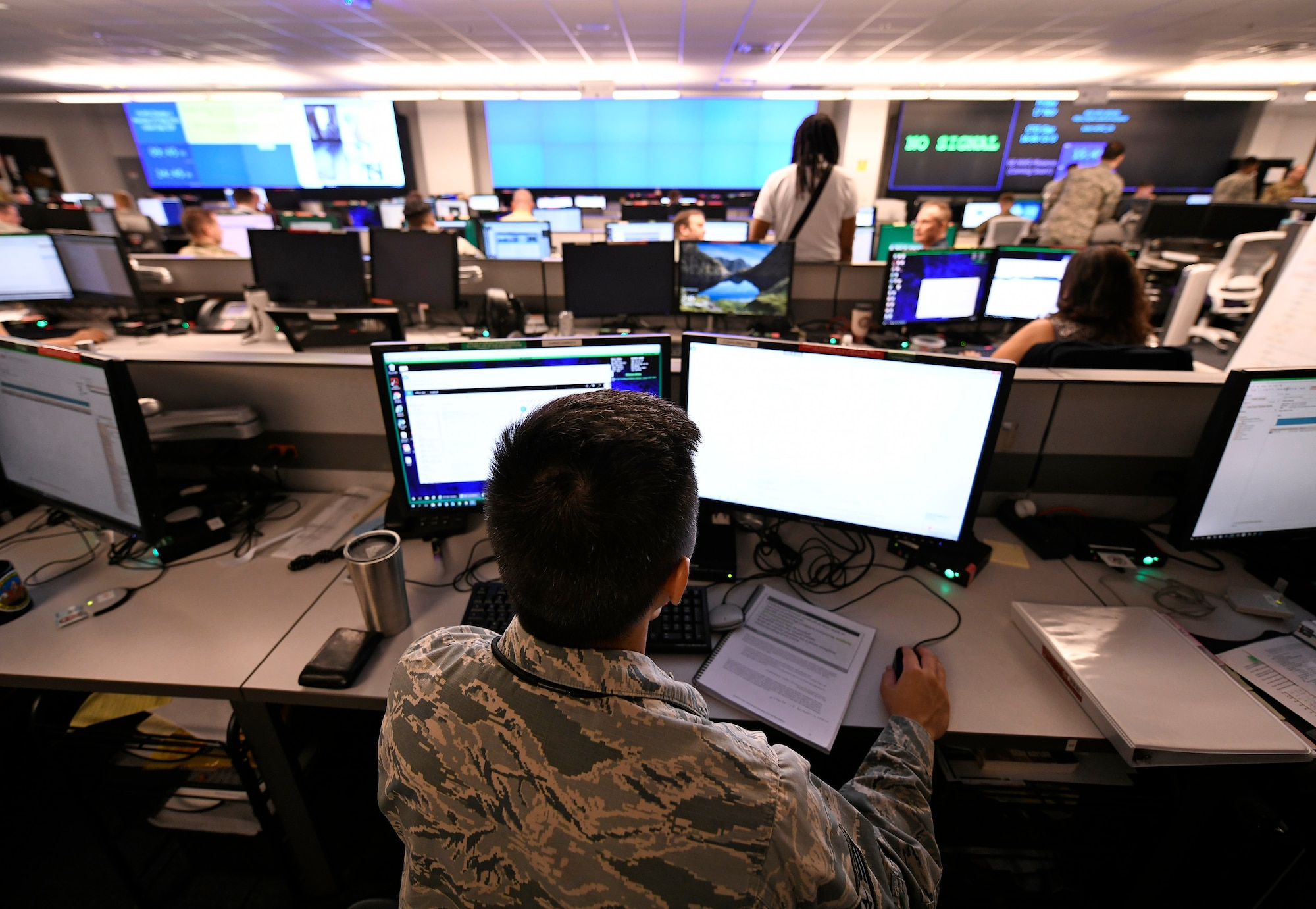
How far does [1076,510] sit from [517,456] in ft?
4.71

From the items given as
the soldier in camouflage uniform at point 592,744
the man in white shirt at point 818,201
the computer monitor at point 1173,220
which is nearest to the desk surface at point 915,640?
the soldier in camouflage uniform at point 592,744

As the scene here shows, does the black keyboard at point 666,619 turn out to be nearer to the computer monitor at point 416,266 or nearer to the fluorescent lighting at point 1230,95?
the computer monitor at point 416,266

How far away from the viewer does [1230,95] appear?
326 inches

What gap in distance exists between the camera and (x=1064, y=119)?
340 inches

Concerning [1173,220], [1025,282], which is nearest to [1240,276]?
[1173,220]

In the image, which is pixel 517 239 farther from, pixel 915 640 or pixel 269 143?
pixel 269 143

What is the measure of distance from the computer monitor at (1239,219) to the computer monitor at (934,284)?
3869mm

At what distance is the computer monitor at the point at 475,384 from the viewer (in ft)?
3.84

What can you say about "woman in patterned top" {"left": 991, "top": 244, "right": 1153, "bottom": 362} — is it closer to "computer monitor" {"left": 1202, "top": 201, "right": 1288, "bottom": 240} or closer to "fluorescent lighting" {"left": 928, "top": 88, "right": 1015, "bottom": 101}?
"computer monitor" {"left": 1202, "top": 201, "right": 1288, "bottom": 240}

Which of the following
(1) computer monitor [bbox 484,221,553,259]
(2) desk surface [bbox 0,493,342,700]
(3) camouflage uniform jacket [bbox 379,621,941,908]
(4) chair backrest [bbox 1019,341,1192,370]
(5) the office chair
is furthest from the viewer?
(1) computer monitor [bbox 484,221,553,259]

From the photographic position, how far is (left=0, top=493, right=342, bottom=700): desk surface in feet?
3.25

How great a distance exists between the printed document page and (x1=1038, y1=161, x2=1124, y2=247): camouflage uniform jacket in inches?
240


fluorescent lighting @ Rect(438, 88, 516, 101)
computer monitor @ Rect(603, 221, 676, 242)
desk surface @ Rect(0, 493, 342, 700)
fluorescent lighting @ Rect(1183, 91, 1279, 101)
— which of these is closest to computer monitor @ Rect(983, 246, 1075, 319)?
computer monitor @ Rect(603, 221, 676, 242)

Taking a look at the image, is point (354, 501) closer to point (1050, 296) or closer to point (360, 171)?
point (1050, 296)
